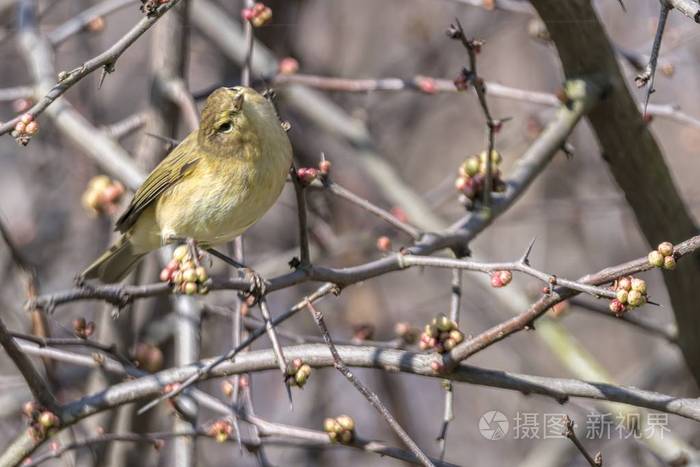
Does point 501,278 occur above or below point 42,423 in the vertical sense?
above

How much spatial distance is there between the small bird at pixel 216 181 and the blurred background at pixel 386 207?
0.62m

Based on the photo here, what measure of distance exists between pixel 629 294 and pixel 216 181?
1736mm

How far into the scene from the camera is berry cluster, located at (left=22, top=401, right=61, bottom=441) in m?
2.55

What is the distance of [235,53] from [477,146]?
3.20 m

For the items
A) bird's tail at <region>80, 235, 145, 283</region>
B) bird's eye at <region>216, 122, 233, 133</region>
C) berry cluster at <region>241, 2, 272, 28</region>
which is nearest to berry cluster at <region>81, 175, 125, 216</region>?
bird's tail at <region>80, 235, 145, 283</region>

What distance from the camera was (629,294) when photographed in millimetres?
1932

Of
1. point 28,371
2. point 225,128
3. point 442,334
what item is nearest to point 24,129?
point 28,371

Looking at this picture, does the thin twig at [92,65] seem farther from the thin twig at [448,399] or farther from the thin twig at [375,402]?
the thin twig at [448,399]

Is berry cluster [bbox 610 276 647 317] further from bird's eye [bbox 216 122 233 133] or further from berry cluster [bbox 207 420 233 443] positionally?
bird's eye [bbox 216 122 233 133]

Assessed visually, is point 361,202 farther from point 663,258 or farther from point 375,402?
point 663,258

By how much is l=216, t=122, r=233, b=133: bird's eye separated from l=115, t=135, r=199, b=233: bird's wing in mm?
382

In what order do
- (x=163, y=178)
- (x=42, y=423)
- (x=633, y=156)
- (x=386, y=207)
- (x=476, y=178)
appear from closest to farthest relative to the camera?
(x=42, y=423)
(x=476, y=178)
(x=633, y=156)
(x=163, y=178)
(x=386, y=207)

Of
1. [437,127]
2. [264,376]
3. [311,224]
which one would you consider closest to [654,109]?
[311,224]

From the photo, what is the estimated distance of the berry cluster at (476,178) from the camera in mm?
3129
